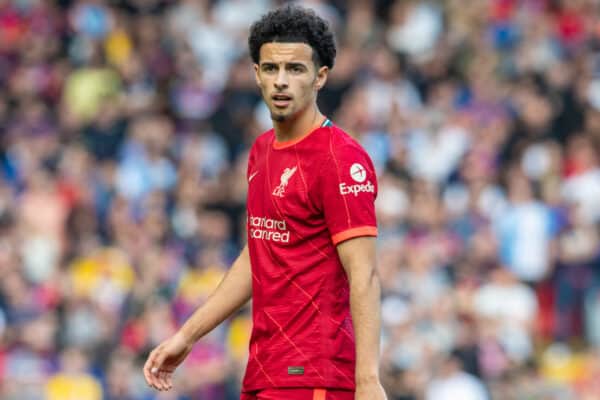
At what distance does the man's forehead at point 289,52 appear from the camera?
232 inches

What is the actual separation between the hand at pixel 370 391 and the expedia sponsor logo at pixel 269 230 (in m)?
0.72

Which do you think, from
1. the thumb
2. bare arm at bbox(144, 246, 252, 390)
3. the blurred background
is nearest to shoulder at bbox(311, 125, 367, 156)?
bare arm at bbox(144, 246, 252, 390)

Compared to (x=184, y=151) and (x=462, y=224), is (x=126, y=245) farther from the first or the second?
(x=462, y=224)

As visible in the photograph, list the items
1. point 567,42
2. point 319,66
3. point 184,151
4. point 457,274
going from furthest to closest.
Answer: point 567,42
point 184,151
point 457,274
point 319,66

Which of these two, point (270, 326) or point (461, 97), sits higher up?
point (461, 97)

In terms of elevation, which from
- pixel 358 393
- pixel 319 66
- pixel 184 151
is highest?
pixel 184 151

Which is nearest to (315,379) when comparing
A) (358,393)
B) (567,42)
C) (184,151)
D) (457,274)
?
(358,393)

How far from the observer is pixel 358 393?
5598mm

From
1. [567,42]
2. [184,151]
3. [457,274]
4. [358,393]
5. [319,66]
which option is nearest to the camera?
[358,393]

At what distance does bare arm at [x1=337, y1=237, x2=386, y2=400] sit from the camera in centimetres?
560

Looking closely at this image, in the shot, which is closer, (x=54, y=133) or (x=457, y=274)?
(x=457, y=274)

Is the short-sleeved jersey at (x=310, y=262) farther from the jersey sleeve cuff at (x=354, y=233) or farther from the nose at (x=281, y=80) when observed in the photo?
the nose at (x=281, y=80)

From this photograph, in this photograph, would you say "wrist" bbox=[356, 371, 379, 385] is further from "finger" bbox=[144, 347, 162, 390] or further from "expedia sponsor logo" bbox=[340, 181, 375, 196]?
"finger" bbox=[144, 347, 162, 390]

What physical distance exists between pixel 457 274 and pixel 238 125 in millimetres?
3136
